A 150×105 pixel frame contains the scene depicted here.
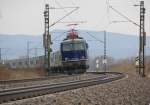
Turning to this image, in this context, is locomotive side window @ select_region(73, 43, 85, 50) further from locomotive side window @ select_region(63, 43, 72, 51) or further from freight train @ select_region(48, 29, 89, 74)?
locomotive side window @ select_region(63, 43, 72, 51)

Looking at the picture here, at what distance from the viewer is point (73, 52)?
47844 mm

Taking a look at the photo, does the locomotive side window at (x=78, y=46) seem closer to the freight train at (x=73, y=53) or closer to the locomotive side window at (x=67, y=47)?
the freight train at (x=73, y=53)

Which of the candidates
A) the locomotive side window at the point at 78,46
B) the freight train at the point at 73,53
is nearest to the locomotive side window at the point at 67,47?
the freight train at the point at 73,53

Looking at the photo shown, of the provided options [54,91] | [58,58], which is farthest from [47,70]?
[54,91]

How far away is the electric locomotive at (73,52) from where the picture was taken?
47719 mm

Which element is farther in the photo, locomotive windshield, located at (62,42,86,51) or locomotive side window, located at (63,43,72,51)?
locomotive side window, located at (63,43,72,51)

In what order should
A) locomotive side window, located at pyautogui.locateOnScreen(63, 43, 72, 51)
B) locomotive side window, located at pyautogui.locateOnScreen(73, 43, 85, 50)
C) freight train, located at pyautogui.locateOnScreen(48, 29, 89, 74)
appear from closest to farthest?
locomotive side window, located at pyautogui.locateOnScreen(73, 43, 85, 50) → freight train, located at pyautogui.locateOnScreen(48, 29, 89, 74) → locomotive side window, located at pyautogui.locateOnScreen(63, 43, 72, 51)

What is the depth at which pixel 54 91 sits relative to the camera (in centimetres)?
2111

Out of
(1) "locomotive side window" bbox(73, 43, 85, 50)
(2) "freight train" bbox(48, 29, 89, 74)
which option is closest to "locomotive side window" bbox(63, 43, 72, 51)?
(2) "freight train" bbox(48, 29, 89, 74)

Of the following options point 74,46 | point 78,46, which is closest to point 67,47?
point 74,46

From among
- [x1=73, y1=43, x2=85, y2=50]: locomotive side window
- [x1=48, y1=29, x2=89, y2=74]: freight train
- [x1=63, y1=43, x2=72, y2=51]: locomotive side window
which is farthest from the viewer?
[x1=63, y1=43, x2=72, y2=51]: locomotive side window

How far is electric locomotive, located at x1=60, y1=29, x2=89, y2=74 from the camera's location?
157 feet

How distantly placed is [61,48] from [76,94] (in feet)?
93.4

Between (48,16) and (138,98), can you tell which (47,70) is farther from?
(138,98)
